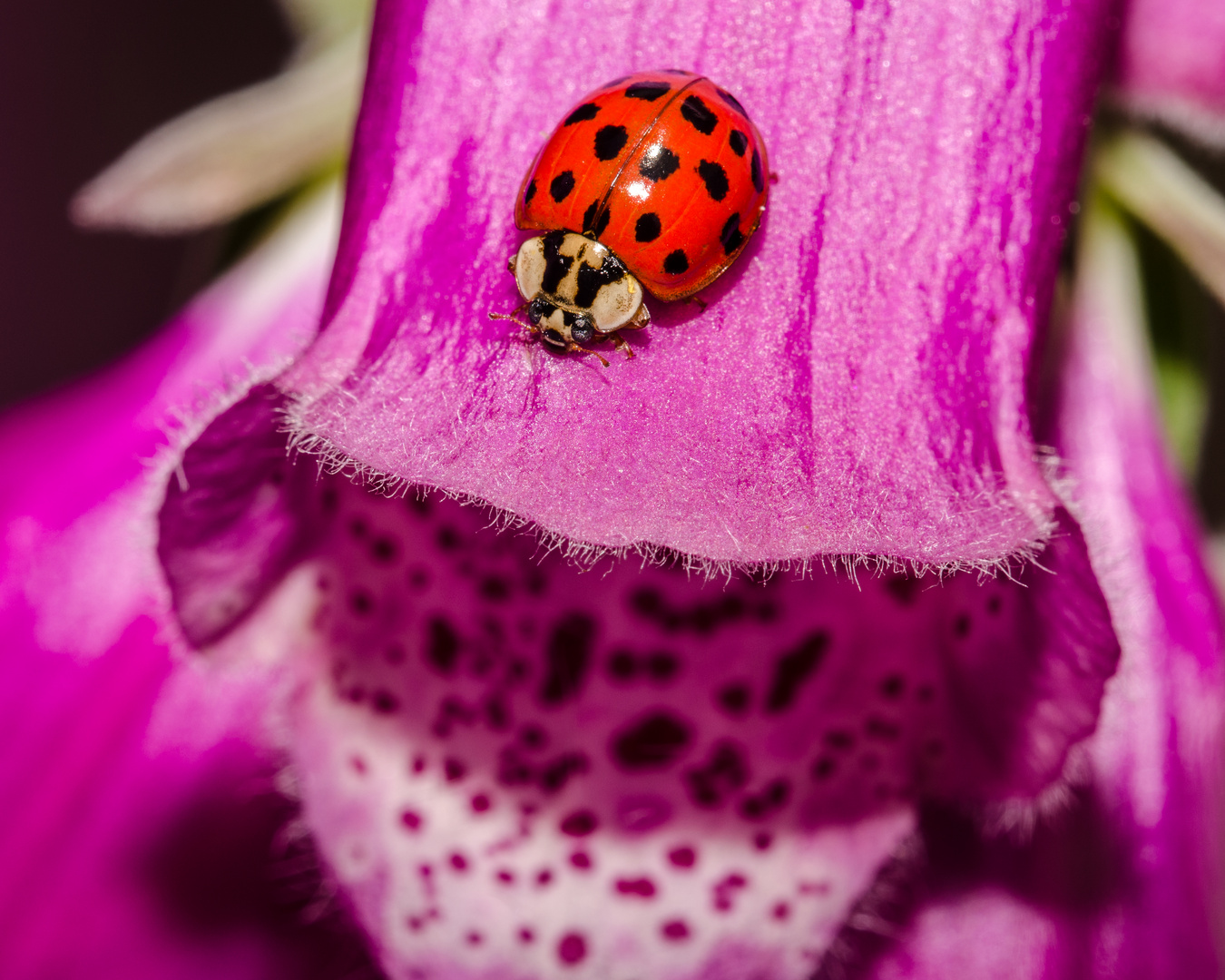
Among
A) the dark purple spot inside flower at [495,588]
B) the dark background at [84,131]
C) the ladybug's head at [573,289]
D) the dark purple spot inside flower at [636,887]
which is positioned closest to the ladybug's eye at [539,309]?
the ladybug's head at [573,289]

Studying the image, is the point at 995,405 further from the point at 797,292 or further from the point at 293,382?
the point at 293,382

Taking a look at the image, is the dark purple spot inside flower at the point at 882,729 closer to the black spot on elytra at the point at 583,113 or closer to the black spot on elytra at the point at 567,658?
the black spot on elytra at the point at 567,658

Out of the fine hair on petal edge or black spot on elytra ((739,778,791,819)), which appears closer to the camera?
the fine hair on petal edge

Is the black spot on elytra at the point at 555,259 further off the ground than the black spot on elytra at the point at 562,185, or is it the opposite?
the black spot on elytra at the point at 562,185

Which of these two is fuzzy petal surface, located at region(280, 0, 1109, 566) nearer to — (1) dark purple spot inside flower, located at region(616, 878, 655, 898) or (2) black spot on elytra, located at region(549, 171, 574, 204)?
(2) black spot on elytra, located at region(549, 171, 574, 204)

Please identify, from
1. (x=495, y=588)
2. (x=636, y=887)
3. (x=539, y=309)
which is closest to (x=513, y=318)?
(x=539, y=309)

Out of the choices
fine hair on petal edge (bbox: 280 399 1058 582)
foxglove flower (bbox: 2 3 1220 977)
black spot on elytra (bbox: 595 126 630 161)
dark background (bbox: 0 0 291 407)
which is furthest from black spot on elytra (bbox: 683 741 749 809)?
dark background (bbox: 0 0 291 407)

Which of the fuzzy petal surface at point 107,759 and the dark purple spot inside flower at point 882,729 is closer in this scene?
the dark purple spot inside flower at point 882,729
